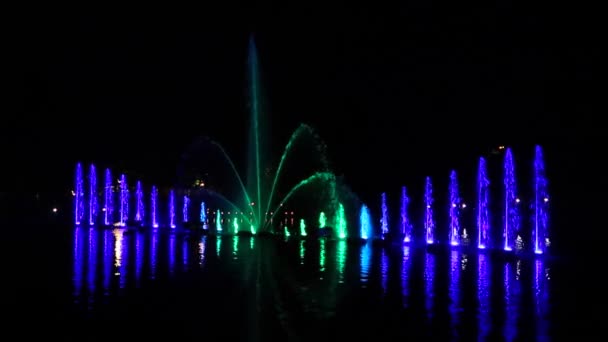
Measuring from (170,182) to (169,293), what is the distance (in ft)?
161

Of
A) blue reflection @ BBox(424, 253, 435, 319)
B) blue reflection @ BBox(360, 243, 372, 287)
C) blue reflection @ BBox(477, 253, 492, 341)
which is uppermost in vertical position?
blue reflection @ BBox(360, 243, 372, 287)

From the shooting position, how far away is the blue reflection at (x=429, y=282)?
10.0m

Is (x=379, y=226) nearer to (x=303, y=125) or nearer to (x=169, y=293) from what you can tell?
(x=303, y=125)

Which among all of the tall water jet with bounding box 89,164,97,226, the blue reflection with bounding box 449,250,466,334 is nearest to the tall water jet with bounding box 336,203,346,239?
the blue reflection with bounding box 449,250,466,334

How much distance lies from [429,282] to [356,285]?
1664mm

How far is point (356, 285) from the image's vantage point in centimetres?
1249

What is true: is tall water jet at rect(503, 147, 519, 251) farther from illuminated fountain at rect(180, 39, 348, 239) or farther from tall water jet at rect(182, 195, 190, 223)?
tall water jet at rect(182, 195, 190, 223)

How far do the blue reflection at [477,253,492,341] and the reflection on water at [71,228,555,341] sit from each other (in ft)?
0.06

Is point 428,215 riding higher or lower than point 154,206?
lower

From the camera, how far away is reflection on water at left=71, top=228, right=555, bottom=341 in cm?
905

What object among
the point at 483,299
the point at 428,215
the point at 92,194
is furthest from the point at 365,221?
the point at 92,194

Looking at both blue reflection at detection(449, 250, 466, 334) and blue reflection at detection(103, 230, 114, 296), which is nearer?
blue reflection at detection(449, 250, 466, 334)

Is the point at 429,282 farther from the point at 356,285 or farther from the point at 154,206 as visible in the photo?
the point at 154,206

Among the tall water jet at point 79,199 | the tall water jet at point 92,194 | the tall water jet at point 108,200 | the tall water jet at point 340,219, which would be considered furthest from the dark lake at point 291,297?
the tall water jet at point 92,194
